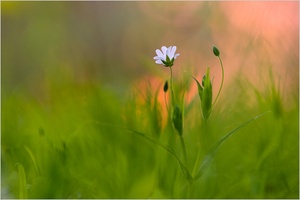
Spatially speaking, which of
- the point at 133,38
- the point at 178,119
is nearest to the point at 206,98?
the point at 178,119

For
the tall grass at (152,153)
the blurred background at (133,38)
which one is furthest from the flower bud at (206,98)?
the blurred background at (133,38)

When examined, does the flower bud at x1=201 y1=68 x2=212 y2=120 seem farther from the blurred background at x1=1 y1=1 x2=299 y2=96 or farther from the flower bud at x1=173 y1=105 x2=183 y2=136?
the blurred background at x1=1 y1=1 x2=299 y2=96

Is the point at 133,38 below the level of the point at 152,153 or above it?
above

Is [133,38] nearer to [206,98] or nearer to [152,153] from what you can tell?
[152,153]

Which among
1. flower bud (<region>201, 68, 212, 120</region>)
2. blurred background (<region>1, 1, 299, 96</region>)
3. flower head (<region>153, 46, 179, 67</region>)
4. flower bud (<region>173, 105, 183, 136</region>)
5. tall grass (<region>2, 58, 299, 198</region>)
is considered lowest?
tall grass (<region>2, 58, 299, 198</region>)

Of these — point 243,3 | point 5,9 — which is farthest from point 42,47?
point 243,3

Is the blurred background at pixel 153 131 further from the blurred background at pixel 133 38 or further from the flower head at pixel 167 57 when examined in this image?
the flower head at pixel 167 57

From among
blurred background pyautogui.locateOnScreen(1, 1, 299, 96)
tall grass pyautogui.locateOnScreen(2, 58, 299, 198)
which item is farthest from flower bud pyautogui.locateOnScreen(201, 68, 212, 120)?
blurred background pyautogui.locateOnScreen(1, 1, 299, 96)

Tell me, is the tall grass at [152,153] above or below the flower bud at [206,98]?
below
